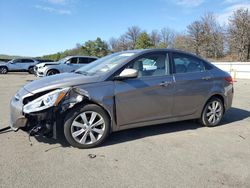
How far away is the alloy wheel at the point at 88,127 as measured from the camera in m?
4.45

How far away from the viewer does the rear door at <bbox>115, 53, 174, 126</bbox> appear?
4730mm

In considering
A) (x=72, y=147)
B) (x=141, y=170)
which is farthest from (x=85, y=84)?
(x=141, y=170)

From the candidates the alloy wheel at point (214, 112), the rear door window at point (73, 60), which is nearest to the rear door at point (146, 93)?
the alloy wheel at point (214, 112)

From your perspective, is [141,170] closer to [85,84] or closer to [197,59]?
[85,84]

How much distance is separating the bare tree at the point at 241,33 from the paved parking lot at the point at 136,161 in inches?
1305

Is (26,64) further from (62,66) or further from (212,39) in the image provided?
(212,39)

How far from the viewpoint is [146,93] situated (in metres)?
4.94

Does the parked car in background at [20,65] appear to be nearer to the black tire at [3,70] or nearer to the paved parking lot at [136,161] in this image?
the black tire at [3,70]

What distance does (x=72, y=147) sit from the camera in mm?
4520

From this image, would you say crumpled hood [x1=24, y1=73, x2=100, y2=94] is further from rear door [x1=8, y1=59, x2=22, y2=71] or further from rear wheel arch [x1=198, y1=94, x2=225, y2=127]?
rear door [x1=8, y1=59, x2=22, y2=71]

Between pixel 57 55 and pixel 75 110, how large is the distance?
87.6 metres

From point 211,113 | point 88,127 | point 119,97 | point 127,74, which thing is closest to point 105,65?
point 127,74

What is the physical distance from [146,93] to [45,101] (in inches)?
67.5

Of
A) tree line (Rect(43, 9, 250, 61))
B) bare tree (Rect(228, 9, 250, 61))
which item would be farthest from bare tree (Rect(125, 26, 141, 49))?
bare tree (Rect(228, 9, 250, 61))
